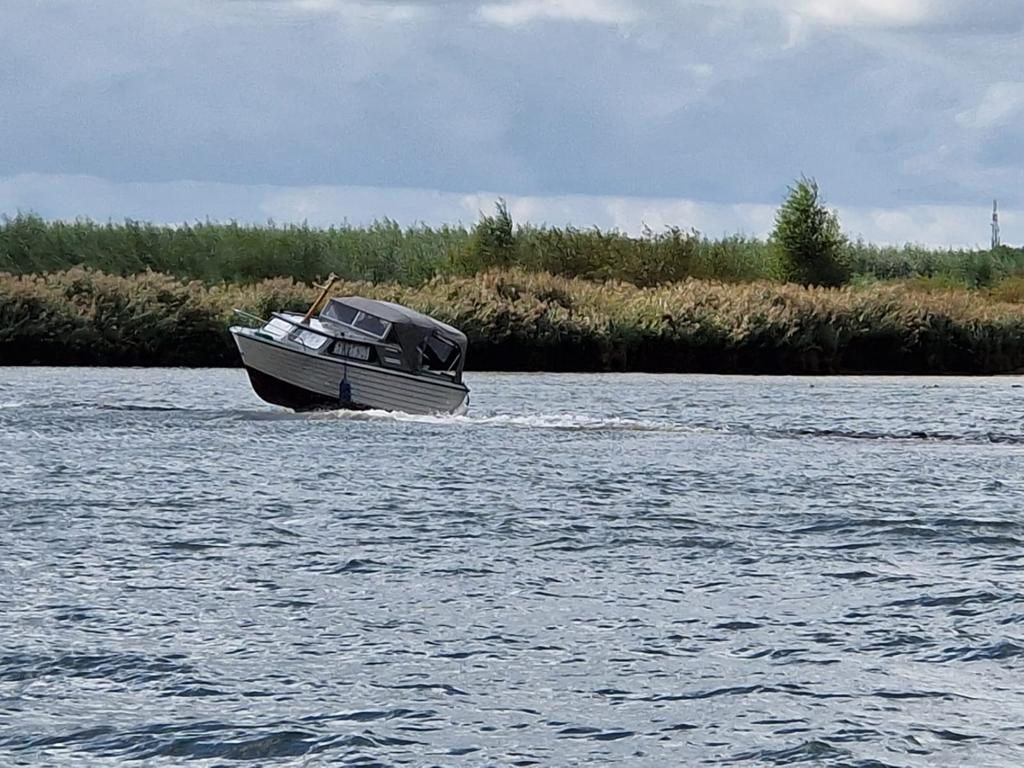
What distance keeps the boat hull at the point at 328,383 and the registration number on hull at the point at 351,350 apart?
0.41 ft

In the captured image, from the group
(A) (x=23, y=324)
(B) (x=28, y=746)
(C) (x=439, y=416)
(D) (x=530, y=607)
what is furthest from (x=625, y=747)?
(A) (x=23, y=324)

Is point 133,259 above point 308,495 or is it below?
above

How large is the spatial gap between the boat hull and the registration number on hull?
5.0 inches

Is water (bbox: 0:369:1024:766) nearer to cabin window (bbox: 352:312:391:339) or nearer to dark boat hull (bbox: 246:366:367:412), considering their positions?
dark boat hull (bbox: 246:366:367:412)

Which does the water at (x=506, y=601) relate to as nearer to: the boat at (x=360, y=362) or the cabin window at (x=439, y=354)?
the boat at (x=360, y=362)

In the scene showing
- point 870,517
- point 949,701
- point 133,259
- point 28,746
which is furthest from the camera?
point 133,259

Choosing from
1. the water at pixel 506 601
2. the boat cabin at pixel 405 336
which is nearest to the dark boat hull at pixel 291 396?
the boat cabin at pixel 405 336

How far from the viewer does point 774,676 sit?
12.5 metres

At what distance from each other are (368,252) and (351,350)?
4075cm

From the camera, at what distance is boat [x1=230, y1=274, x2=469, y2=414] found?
114 ft

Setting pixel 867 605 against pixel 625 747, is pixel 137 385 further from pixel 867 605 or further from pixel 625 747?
pixel 625 747

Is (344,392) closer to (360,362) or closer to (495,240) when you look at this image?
(360,362)

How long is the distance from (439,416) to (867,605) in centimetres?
2069

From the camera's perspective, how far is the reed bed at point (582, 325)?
183 ft
